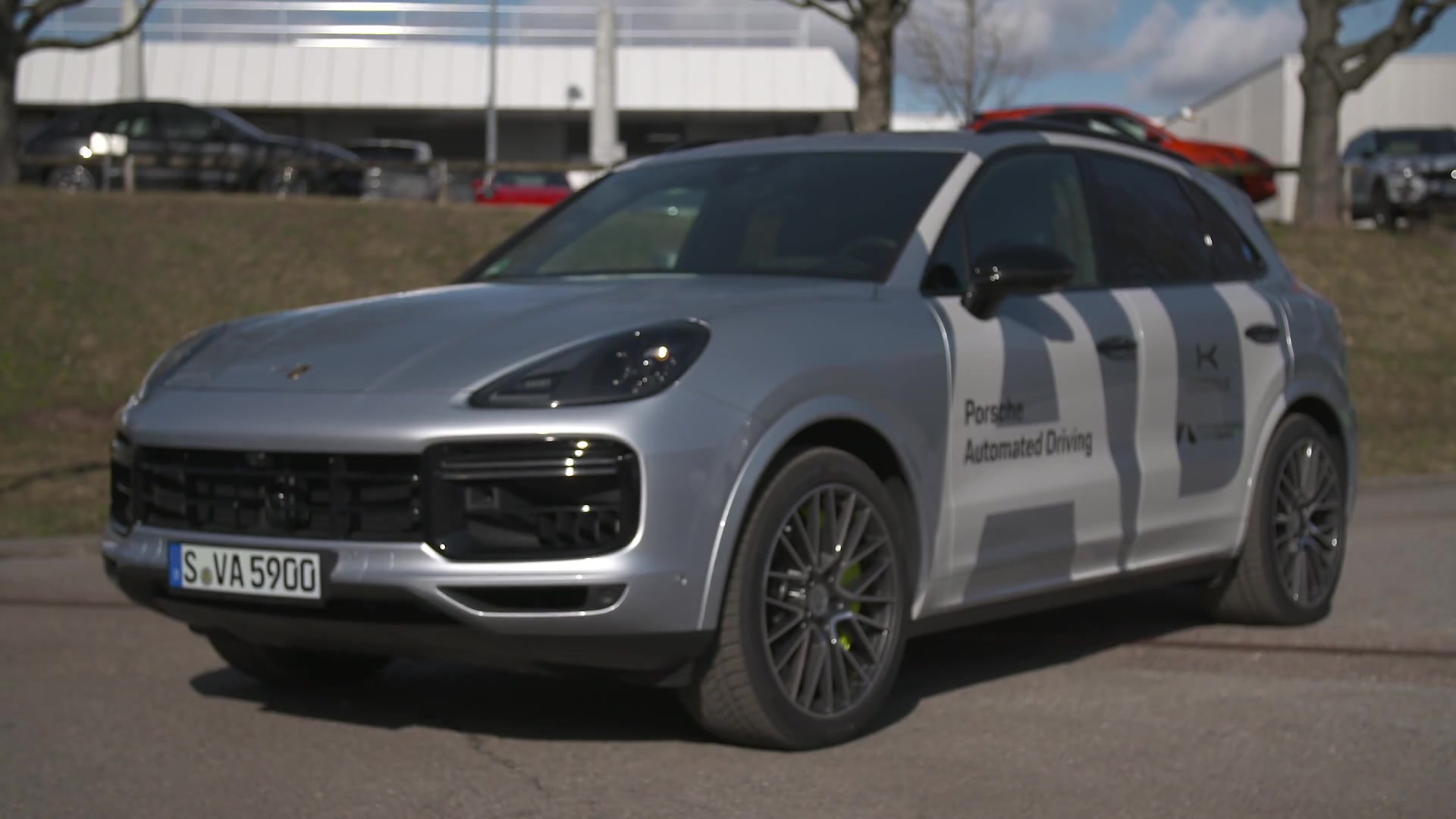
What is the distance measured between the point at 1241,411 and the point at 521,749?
2912mm

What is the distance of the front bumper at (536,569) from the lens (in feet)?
14.8

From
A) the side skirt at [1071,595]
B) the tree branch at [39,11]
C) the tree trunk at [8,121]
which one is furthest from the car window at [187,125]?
the side skirt at [1071,595]

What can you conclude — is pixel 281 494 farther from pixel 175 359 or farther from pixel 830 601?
pixel 830 601

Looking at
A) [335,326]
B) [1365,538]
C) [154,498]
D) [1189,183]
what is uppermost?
[1189,183]

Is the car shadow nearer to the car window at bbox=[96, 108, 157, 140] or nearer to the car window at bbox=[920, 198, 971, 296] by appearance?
the car window at bbox=[920, 198, 971, 296]

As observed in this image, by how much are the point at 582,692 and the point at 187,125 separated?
2346 centimetres

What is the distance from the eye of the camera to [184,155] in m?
25.0

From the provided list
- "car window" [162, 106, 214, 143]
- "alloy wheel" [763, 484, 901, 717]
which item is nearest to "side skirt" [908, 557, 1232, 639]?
"alloy wheel" [763, 484, 901, 717]

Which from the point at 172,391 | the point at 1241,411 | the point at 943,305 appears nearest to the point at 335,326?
the point at 172,391

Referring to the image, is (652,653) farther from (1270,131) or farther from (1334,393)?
(1270,131)

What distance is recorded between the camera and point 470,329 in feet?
16.5

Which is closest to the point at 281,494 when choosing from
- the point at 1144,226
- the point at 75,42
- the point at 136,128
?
the point at 1144,226

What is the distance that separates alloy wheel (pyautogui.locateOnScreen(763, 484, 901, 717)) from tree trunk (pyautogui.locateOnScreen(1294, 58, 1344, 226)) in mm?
19684

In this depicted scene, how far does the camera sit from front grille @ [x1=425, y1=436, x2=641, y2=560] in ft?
14.7
